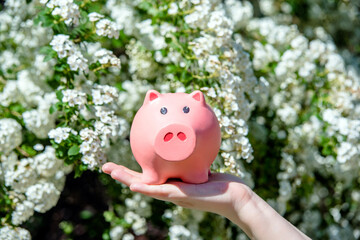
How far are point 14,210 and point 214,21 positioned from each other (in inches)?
54.8

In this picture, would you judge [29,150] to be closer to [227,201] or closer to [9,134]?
[9,134]

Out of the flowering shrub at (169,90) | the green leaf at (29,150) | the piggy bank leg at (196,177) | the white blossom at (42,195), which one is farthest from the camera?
the green leaf at (29,150)

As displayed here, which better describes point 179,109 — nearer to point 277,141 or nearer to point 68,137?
point 68,137

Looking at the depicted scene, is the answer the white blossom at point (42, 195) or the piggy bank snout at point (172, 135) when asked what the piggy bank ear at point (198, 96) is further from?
the white blossom at point (42, 195)

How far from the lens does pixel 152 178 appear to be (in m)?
1.78

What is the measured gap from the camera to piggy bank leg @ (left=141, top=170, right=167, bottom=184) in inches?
69.9

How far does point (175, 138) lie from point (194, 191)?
0.20 m

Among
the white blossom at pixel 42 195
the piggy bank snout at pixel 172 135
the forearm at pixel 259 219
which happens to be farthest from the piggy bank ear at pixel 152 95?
the white blossom at pixel 42 195

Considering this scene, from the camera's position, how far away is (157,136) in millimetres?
1664

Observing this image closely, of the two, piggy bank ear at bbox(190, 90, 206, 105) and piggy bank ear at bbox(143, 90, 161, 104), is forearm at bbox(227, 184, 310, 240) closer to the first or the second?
piggy bank ear at bbox(190, 90, 206, 105)

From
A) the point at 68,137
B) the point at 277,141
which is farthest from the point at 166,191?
the point at 277,141

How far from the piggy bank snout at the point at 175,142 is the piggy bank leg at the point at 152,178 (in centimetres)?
13

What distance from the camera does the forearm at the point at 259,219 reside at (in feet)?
5.83

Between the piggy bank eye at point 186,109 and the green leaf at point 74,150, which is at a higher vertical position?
the piggy bank eye at point 186,109
